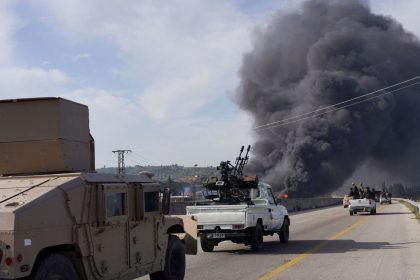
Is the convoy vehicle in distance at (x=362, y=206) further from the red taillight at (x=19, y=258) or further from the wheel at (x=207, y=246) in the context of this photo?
the red taillight at (x=19, y=258)

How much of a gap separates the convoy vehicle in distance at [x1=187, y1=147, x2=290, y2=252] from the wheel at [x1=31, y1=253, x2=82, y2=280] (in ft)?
27.8

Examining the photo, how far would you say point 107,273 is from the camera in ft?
21.7

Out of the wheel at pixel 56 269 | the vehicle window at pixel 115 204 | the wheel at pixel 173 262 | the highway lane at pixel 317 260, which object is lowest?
the highway lane at pixel 317 260

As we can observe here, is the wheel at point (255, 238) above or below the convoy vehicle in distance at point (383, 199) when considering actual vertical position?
below

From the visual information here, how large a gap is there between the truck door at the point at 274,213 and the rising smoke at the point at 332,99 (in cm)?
5117

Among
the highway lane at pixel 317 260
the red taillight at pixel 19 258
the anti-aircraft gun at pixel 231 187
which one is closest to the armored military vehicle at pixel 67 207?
the red taillight at pixel 19 258

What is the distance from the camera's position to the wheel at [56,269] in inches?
217

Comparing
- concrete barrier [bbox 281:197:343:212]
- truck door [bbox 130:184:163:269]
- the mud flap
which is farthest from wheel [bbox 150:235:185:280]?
concrete barrier [bbox 281:197:343:212]

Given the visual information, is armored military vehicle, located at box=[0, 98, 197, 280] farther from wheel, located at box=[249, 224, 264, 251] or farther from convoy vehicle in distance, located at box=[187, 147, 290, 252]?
wheel, located at box=[249, 224, 264, 251]

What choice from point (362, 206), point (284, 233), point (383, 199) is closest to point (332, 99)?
point (383, 199)

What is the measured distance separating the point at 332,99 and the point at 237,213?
60.8 meters

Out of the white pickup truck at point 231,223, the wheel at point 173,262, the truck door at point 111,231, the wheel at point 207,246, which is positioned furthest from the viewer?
the wheel at point 207,246

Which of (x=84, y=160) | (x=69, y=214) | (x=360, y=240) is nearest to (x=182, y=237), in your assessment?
(x=84, y=160)

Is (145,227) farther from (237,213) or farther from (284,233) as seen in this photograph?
(284,233)
